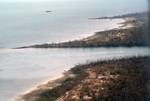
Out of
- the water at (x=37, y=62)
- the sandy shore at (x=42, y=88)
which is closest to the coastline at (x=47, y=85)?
the sandy shore at (x=42, y=88)

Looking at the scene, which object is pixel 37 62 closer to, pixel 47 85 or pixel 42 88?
pixel 47 85

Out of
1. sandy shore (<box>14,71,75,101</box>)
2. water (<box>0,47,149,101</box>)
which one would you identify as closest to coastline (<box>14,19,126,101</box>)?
sandy shore (<box>14,71,75,101</box>)

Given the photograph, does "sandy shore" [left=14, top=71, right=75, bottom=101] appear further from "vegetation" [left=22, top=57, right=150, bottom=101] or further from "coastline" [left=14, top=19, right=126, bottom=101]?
"vegetation" [left=22, top=57, right=150, bottom=101]

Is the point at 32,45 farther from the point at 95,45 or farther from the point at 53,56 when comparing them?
the point at 95,45

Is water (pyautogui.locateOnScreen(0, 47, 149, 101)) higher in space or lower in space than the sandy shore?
higher

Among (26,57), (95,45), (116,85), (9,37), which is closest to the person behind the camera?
(116,85)

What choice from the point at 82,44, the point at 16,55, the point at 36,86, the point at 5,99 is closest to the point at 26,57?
the point at 16,55
